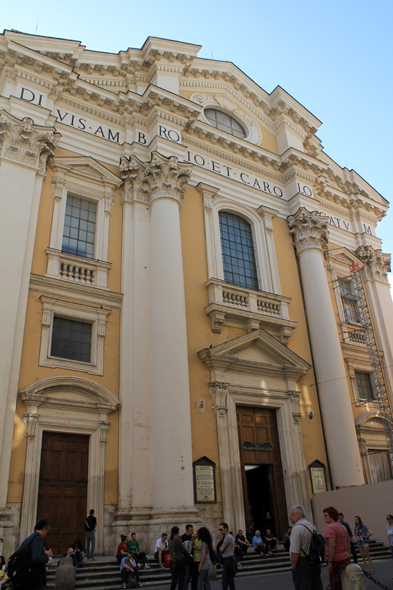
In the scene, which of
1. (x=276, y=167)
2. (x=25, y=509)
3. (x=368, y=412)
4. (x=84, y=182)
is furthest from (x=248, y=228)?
(x=25, y=509)

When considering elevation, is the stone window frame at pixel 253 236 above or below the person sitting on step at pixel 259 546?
above

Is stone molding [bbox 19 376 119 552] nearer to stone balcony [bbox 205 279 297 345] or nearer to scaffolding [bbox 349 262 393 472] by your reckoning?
stone balcony [bbox 205 279 297 345]

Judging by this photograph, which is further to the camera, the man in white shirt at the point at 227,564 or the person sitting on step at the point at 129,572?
the person sitting on step at the point at 129,572

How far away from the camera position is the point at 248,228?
20859 millimetres

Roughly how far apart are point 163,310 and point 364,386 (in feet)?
33.2

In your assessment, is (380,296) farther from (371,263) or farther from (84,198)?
(84,198)

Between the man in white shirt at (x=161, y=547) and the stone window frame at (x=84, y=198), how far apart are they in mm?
7303

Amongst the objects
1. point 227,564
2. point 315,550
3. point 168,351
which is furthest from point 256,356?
point 315,550

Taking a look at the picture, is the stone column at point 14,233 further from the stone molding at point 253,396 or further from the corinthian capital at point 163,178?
the stone molding at point 253,396

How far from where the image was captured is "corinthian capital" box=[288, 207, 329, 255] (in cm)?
2130

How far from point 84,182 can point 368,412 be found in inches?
528

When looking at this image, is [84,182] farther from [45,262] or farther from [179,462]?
[179,462]

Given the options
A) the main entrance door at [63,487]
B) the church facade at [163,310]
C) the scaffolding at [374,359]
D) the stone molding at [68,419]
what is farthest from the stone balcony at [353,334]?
the main entrance door at [63,487]

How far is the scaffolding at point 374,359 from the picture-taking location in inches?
754
